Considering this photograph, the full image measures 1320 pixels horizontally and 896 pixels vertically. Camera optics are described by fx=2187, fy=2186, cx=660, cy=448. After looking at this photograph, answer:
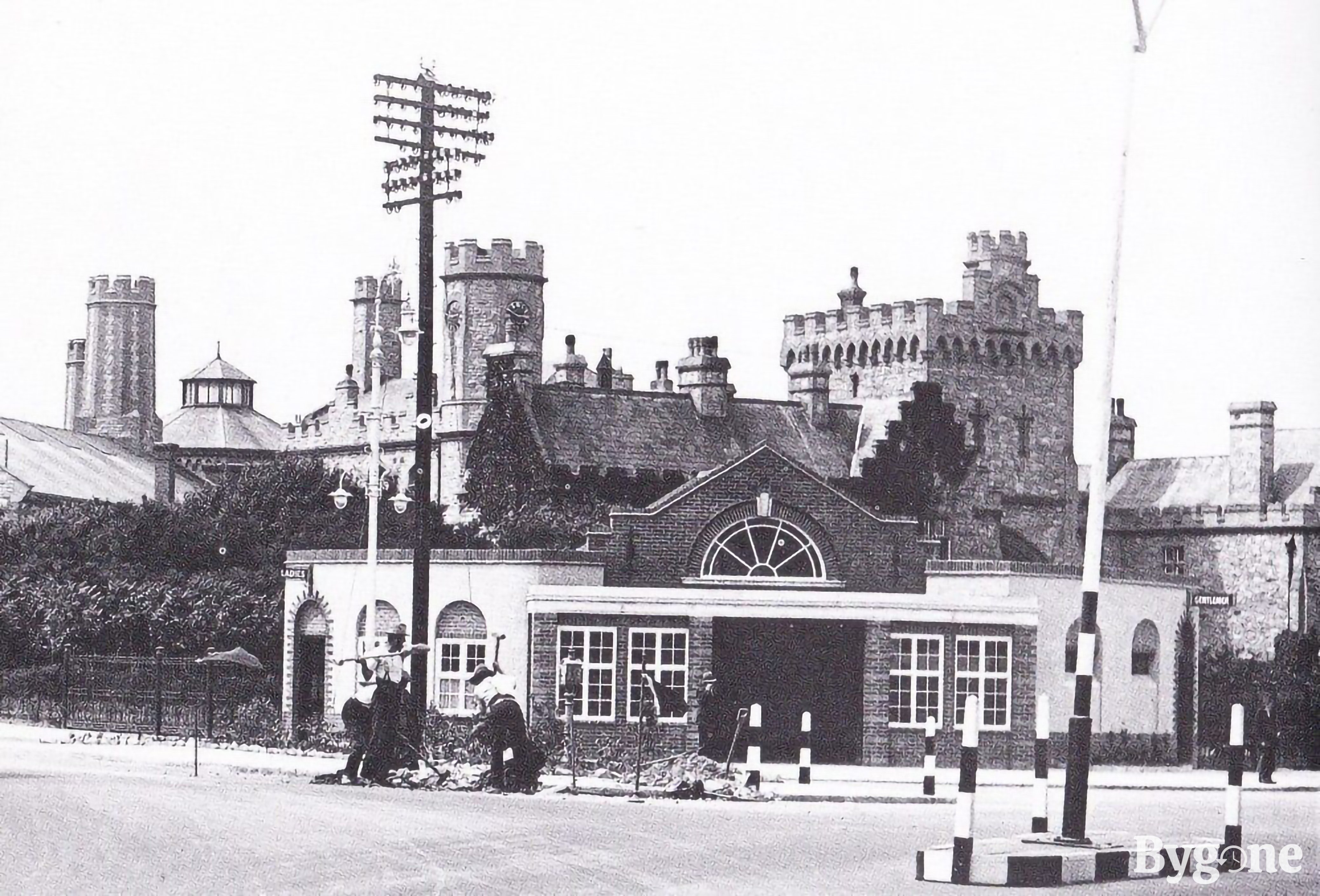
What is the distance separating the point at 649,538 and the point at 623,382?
48.4 m

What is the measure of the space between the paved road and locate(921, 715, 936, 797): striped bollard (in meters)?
0.81

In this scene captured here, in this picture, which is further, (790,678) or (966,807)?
(790,678)

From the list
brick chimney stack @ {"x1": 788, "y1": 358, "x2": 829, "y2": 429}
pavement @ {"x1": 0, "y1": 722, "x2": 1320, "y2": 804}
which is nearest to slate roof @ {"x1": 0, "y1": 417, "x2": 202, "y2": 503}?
brick chimney stack @ {"x1": 788, "y1": 358, "x2": 829, "y2": 429}

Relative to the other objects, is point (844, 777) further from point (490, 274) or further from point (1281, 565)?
point (490, 274)

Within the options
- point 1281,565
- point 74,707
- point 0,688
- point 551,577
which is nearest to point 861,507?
point 551,577

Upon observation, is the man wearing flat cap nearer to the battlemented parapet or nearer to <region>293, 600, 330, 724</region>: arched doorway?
<region>293, 600, 330, 724</region>: arched doorway

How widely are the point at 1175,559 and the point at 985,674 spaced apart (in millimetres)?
36642

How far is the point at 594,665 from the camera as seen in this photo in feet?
123

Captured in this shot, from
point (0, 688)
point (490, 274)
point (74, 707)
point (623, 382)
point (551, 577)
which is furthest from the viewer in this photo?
point (623, 382)

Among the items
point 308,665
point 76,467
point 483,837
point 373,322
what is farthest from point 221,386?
point 483,837

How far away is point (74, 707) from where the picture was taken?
43938 millimetres

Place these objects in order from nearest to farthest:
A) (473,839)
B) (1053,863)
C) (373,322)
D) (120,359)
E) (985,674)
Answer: (1053,863), (473,839), (985,674), (373,322), (120,359)

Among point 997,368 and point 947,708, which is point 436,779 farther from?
point 997,368

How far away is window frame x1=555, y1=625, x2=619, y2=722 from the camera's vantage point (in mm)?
37562
